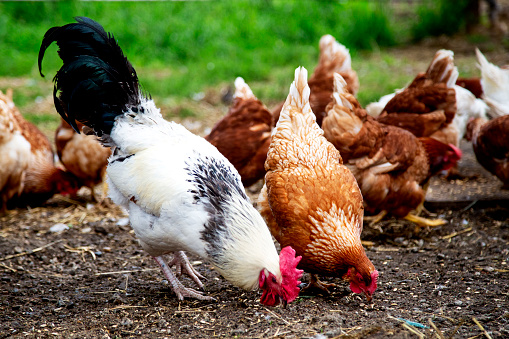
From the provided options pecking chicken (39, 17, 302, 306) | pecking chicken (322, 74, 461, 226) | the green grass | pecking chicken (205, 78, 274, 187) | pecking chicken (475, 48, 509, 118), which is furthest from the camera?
the green grass

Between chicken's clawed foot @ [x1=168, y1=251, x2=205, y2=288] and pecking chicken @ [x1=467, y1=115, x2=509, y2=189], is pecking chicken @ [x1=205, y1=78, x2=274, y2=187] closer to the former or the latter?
chicken's clawed foot @ [x1=168, y1=251, x2=205, y2=288]

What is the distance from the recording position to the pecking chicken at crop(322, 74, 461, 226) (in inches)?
167

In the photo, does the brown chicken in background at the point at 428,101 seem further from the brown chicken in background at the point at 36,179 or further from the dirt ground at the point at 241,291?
the brown chicken in background at the point at 36,179

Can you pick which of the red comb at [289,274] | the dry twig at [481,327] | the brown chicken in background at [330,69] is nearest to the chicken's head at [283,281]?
the red comb at [289,274]

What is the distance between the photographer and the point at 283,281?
9.07ft

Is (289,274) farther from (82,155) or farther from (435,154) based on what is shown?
(82,155)

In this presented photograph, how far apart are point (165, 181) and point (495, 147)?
11.2 ft

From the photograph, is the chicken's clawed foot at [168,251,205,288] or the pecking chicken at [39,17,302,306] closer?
the pecking chicken at [39,17,302,306]

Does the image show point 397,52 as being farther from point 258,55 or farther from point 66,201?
point 66,201

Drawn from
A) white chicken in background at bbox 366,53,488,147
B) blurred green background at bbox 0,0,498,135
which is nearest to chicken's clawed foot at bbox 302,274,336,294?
white chicken in background at bbox 366,53,488,147

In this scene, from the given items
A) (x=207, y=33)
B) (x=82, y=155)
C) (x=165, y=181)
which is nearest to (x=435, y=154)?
(x=165, y=181)

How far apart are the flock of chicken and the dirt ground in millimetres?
199

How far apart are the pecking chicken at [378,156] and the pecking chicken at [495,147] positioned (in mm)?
826

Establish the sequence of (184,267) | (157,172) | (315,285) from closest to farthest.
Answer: (157,172)
(315,285)
(184,267)
